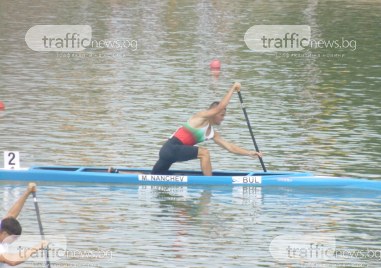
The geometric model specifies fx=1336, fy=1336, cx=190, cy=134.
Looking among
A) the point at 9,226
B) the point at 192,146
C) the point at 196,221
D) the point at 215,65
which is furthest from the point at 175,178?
the point at 215,65

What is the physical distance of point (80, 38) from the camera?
4606 cm

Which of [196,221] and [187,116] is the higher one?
[187,116]

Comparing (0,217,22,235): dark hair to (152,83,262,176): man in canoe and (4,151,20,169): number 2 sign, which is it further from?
(152,83,262,176): man in canoe

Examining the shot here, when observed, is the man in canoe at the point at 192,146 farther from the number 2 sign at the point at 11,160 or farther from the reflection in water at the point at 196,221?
the number 2 sign at the point at 11,160

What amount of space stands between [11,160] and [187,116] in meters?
8.73

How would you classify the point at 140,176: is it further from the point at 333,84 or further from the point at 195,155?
the point at 333,84

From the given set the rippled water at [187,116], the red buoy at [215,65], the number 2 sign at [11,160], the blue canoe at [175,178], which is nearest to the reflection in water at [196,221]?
the rippled water at [187,116]

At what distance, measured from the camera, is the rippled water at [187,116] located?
21.3 m

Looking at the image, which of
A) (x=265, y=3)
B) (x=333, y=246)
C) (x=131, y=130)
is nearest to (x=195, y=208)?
(x=333, y=246)

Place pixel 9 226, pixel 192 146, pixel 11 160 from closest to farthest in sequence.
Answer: pixel 9 226 → pixel 11 160 → pixel 192 146

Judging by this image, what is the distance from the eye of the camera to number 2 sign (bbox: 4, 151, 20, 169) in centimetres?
2433

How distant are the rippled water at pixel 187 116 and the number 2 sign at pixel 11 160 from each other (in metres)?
0.43

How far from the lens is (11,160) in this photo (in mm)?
24328

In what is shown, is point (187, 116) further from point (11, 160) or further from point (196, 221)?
point (196, 221)
